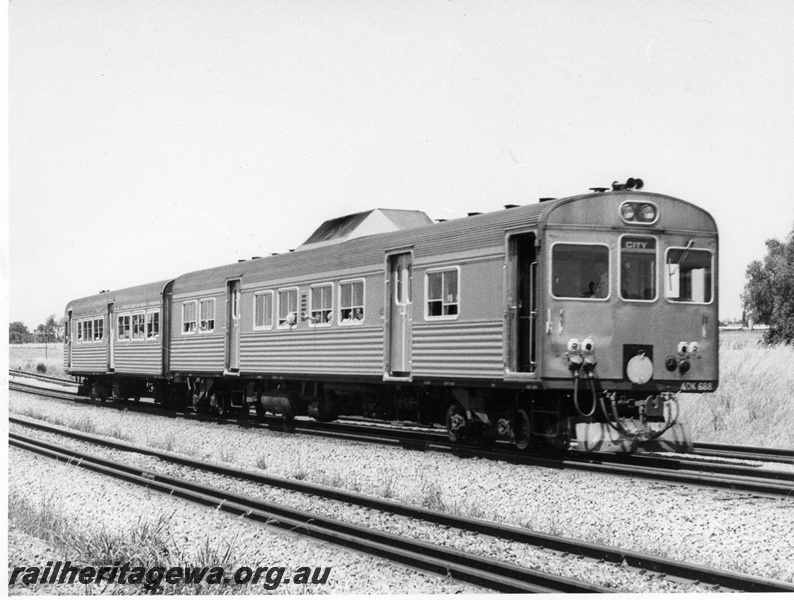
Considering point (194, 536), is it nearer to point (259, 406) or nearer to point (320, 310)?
point (320, 310)

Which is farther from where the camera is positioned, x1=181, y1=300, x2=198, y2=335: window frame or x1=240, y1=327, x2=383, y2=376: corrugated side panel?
x1=181, y1=300, x2=198, y2=335: window frame

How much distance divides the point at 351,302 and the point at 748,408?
702cm

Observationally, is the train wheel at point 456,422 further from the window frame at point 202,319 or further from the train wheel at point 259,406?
the window frame at point 202,319

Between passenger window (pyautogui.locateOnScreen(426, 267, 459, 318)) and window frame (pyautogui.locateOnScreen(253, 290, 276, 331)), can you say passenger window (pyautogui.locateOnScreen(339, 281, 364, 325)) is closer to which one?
passenger window (pyautogui.locateOnScreen(426, 267, 459, 318))

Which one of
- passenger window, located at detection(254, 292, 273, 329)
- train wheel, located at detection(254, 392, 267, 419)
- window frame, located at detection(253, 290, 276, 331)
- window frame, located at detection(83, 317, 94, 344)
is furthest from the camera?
window frame, located at detection(83, 317, 94, 344)

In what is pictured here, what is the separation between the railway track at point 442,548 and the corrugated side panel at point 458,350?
3069 millimetres

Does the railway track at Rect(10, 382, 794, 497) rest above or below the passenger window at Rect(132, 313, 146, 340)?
below

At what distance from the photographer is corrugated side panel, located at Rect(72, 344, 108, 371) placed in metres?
27.0

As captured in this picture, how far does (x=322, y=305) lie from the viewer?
16.8 metres

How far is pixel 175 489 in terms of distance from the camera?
10773mm

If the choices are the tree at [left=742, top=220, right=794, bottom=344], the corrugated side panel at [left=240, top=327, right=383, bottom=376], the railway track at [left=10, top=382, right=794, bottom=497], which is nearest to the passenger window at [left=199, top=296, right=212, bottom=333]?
the corrugated side panel at [left=240, top=327, right=383, bottom=376]

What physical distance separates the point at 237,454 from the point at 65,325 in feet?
57.7

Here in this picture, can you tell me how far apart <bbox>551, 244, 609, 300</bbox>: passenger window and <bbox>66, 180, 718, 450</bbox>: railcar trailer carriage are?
2 cm

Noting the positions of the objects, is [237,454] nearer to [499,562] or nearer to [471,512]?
[471,512]
